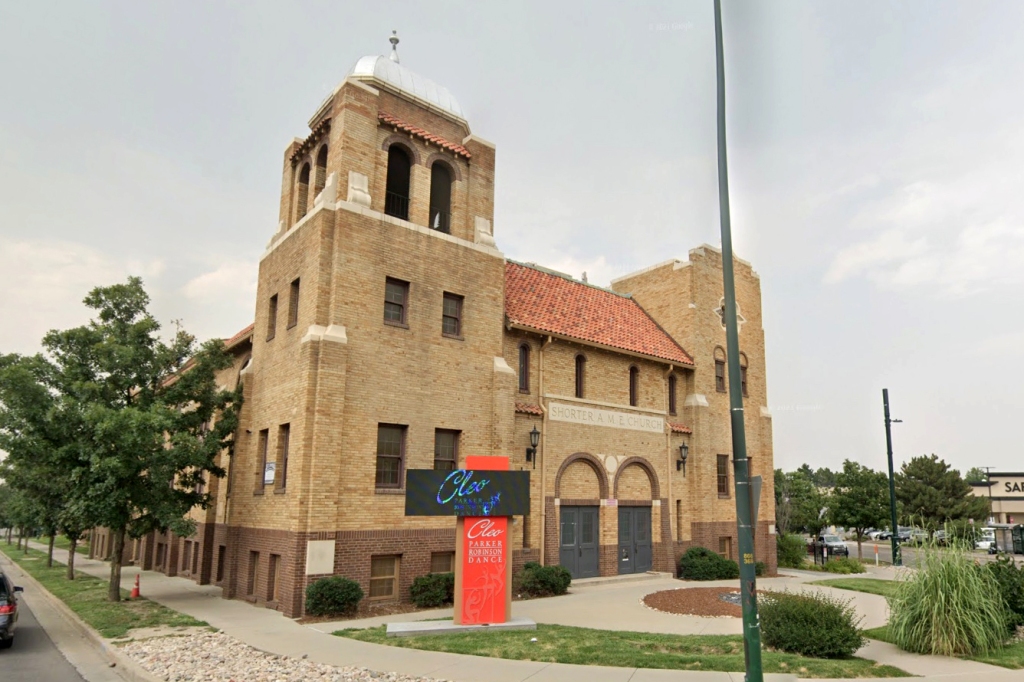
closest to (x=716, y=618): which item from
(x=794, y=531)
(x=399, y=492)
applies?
(x=399, y=492)

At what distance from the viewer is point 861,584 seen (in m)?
23.2

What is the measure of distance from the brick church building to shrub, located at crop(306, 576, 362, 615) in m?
0.42

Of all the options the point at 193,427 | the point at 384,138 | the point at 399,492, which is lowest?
the point at 399,492

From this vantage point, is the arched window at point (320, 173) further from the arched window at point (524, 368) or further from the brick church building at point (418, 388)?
the arched window at point (524, 368)

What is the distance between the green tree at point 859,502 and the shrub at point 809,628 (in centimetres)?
3900

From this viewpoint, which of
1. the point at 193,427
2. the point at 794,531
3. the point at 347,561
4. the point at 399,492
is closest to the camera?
the point at 347,561

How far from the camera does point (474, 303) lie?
20719 mm

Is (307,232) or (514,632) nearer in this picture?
(514,632)

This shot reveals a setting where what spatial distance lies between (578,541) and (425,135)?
13.5 metres

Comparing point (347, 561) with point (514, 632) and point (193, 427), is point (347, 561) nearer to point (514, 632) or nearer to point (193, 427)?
point (514, 632)

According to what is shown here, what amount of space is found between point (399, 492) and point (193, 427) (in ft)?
21.4

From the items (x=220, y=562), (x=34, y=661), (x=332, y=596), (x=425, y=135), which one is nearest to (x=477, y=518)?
(x=332, y=596)

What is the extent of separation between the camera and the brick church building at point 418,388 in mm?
17516

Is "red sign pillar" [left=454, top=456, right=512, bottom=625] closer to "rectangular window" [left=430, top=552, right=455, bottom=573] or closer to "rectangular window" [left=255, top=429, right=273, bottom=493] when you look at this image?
"rectangular window" [left=430, top=552, right=455, bottom=573]
